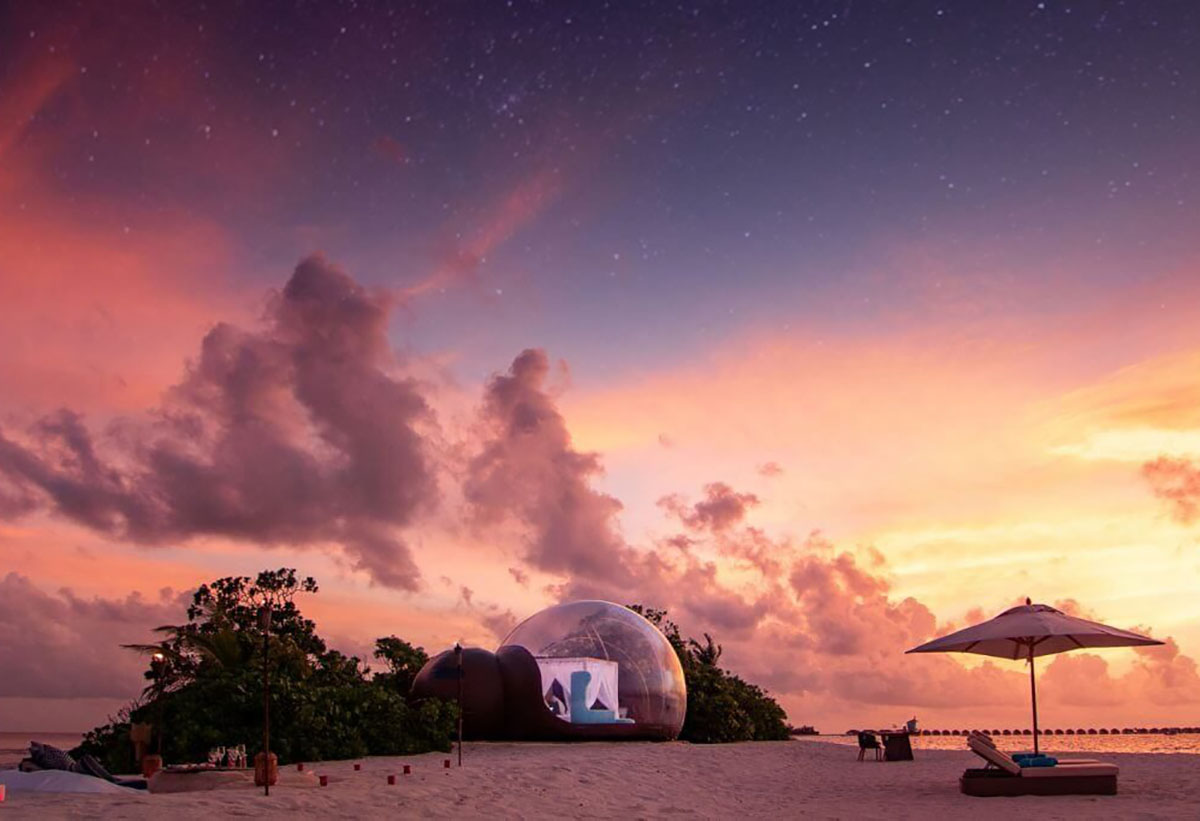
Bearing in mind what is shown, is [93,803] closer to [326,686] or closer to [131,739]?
[131,739]

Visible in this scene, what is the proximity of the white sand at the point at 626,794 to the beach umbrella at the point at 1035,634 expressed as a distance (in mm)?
2445

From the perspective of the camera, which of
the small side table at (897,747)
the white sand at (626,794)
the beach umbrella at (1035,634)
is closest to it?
the white sand at (626,794)

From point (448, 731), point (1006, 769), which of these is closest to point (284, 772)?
point (448, 731)

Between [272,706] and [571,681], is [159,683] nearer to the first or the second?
[272,706]

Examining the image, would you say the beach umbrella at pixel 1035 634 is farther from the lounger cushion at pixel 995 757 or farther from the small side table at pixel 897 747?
the small side table at pixel 897 747

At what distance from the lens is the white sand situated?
13.5 metres

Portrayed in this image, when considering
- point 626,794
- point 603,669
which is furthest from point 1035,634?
point 603,669

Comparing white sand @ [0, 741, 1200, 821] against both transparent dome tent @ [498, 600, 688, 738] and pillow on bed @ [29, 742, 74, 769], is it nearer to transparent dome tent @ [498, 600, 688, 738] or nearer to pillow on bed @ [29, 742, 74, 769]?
pillow on bed @ [29, 742, 74, 769]

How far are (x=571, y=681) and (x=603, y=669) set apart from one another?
911 millimetres

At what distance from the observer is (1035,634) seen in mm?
18359

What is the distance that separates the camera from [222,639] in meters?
24.7

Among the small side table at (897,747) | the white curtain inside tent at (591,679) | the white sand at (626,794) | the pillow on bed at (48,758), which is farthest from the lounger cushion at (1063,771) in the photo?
the pillow on bed at (48,758)

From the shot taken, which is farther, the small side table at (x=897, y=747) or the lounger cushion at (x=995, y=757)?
the small side table at (x=897, y=747)

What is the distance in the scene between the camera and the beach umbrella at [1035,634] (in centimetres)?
1850
